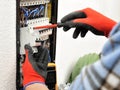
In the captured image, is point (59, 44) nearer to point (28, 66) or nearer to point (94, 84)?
point (28, 66)

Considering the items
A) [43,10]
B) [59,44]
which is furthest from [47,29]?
[59,44]

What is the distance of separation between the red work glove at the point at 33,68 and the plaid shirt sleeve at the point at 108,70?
1.74ft

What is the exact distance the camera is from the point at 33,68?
890 mm

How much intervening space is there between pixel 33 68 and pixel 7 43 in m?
0.14

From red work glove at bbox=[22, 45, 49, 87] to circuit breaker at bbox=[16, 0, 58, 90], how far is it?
0.04m

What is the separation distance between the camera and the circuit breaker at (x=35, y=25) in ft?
3.00

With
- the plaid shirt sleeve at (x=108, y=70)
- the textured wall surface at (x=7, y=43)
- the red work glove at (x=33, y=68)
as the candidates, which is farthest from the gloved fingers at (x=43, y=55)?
the plaid shirt sleeve at (x=108, y=70)

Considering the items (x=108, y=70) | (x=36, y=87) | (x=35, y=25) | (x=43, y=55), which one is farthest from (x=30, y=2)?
(x=108, y=70)

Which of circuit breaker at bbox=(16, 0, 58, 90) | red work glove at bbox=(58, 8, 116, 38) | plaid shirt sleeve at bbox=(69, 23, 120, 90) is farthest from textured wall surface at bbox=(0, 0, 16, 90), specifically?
plaid shirt sleeve at bbox=(69, 23, 120, 90)

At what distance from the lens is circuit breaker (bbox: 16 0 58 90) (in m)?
0.92

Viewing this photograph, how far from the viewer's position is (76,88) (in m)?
0.39

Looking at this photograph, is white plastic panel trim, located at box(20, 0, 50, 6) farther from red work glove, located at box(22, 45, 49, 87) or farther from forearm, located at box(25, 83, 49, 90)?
forearm, located at box(25, 83, 49, 90)

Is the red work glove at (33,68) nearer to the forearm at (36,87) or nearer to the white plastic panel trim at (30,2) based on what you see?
the forearm at (36,87)

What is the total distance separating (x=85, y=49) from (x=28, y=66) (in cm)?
59
